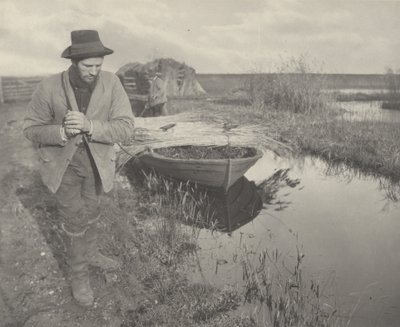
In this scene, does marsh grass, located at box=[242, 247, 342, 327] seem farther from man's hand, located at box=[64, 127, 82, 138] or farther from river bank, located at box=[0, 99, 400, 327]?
man's hand, located at box=[64, 127, 82, 138]

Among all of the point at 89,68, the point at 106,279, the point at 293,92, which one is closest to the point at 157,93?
the point at 293,92

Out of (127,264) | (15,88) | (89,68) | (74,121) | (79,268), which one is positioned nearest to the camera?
(74,121)

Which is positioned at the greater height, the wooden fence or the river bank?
the wooden fence

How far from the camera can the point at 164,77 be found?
24.0 meters

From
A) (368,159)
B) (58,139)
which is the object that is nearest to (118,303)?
(58,139)

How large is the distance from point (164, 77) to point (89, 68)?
70.1ft

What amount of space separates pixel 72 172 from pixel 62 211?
0.35m

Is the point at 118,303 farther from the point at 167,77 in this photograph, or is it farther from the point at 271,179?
the point at 167,77

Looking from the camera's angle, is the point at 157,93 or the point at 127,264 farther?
the point at 157,93

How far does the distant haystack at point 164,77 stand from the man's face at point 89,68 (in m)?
19.7

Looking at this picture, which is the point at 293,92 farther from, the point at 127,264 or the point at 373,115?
the point at 127,264

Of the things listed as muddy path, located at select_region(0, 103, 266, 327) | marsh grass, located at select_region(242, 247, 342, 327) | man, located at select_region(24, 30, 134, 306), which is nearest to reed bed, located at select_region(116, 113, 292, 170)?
muddy path, located at select_region(0, 103, 266, 327)

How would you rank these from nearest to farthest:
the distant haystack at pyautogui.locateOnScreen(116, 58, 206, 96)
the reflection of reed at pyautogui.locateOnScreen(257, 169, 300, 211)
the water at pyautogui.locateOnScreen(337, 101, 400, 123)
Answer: the reflection of reed at pyautogui.locateOnScreen(257, 169, 300, 211), the water at pyautogui.locateOnScreen(337, 101, 400, 123), the distant haystack at pyautogui.locateOnScreen(116, 58, 206, 96)

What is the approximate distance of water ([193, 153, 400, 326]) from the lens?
14.0 feet
